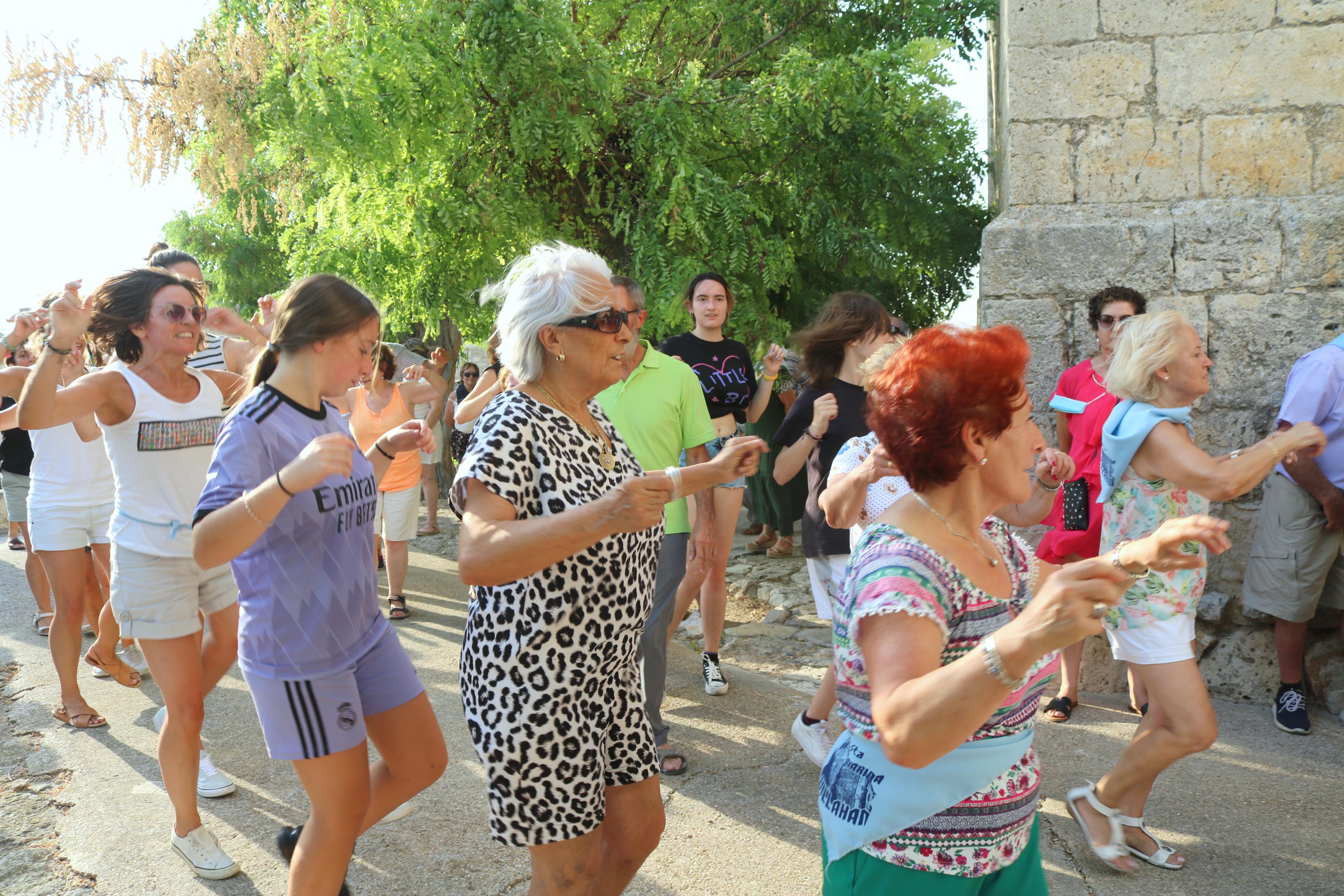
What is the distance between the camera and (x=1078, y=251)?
4738 mm

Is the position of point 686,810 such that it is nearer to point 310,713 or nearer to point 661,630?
point 661,630

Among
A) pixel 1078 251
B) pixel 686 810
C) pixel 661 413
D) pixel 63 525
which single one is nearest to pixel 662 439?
pixel 661 413

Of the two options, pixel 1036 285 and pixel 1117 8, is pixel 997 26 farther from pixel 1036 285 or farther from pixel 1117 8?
pixel 1036 285

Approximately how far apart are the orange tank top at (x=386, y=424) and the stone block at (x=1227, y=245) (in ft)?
14.3

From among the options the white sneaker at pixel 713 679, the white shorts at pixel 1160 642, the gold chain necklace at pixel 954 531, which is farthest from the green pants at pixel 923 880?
the white sneaker at pixel 713 679

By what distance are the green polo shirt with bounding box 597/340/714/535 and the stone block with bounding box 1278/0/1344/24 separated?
340 centimetres

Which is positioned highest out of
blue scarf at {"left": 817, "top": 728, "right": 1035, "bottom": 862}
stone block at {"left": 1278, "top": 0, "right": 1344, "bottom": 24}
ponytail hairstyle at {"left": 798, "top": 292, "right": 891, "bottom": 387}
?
stone block at {"left": 1278, "top": 0, "right": 1344, "bottom": 24}

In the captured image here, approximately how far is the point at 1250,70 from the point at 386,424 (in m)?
5.09

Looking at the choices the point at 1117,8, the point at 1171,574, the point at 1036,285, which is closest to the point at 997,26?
the point at 1117,8

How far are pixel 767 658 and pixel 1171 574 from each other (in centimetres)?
276

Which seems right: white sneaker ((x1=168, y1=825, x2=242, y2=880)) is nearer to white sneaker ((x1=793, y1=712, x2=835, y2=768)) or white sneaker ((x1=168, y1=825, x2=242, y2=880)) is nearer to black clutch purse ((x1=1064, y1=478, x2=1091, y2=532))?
white sneaker ((x1=793, y1=712, x2=835, y2=768))

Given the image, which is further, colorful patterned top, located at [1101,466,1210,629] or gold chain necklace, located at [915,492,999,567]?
colorful patterned top, located at [1101,466,1210,629]

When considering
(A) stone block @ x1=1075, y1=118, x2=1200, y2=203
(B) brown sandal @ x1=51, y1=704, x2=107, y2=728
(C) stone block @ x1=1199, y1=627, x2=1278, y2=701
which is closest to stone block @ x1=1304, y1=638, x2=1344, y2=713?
(C) stone block @ x1=1199, y1=627, x2=1278, y2=701

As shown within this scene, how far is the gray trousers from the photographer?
12.4 ft
